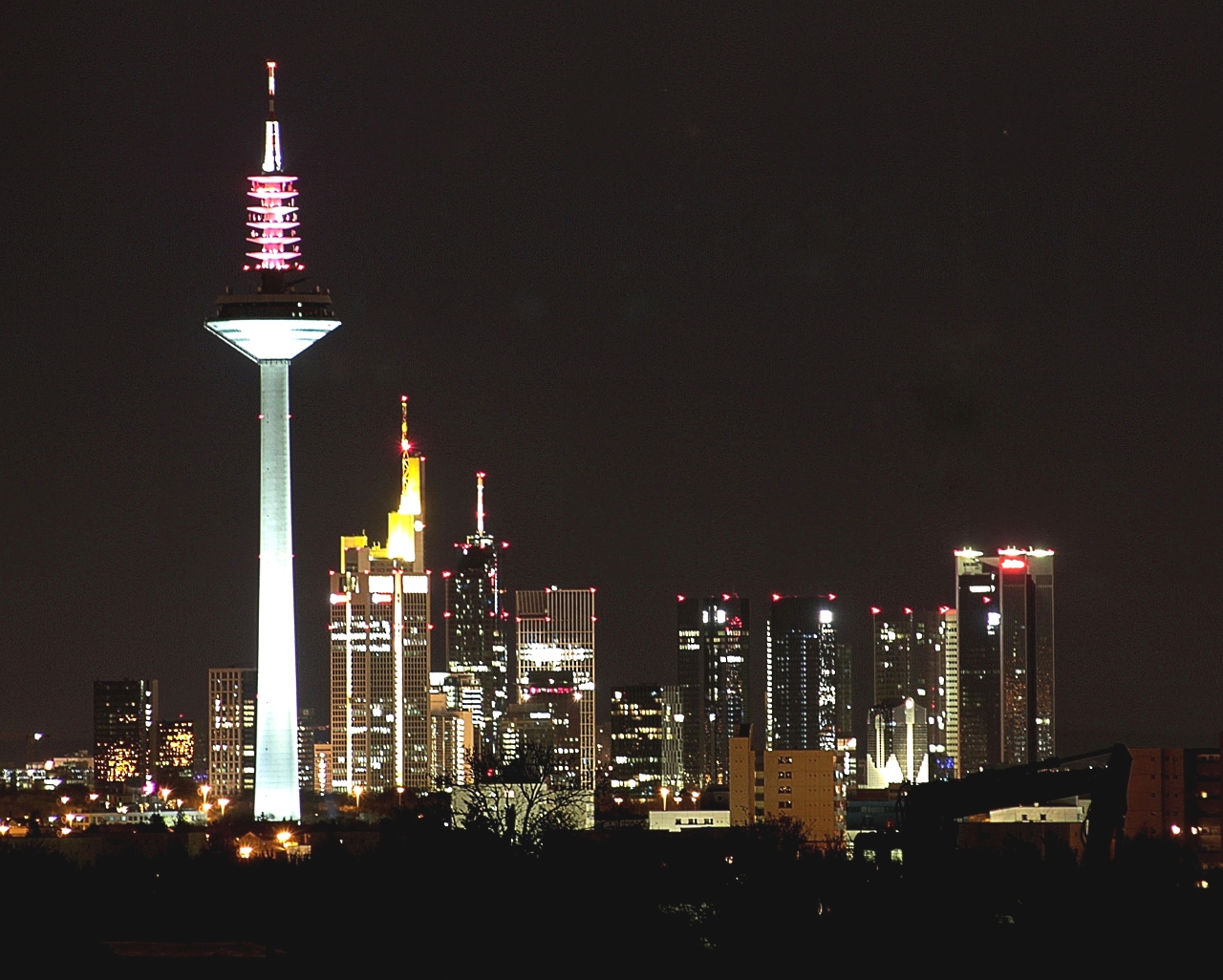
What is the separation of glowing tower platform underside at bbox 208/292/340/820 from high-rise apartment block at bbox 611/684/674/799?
56.4m

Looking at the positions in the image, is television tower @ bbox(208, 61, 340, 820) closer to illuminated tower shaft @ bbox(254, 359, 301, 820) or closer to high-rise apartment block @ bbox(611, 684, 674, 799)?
illuminated tower shaft @ bbox(254, 359, 301, 820)

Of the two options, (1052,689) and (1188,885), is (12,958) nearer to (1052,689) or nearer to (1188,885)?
(1188,885)

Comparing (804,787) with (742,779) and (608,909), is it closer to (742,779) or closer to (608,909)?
(742,779)

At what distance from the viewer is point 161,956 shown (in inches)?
1384

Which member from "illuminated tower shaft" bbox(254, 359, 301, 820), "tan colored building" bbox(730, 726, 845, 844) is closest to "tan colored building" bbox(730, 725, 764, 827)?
"tan colored building" bbox(730, 726, 845, 844)

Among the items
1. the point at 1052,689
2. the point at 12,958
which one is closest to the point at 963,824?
the point at 12,958

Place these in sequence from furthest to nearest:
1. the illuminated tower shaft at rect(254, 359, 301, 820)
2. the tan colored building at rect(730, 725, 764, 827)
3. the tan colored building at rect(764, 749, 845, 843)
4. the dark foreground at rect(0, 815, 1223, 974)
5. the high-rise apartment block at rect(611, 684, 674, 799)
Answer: the high-rise apartment block at rect(611, 684, 674, 799)
the illuminated tower shaft at rect(254, 359, 301, 820)
the tan colored building at rect(730, 725, 764, 827)
the tan colored building at rect(764, 749, 845, 843)
the dark foreground at rect(0, 815, 1223, 974)

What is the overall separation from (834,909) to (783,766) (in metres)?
57.4

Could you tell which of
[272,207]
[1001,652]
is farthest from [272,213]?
[1001,652]

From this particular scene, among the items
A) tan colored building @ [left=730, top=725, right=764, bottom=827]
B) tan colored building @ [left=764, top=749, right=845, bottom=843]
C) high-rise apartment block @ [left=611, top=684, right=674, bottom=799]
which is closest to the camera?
tan colored building @ [left=764, top=749, right=845, bottom=843]

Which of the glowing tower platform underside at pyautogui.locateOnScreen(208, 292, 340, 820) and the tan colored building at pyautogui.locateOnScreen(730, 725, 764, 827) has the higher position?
the glowing tower platform underside at pyautogui.locateOnScreen(208, 292, 340, 820)

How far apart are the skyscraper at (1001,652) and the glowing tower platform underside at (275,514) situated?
7098 cm

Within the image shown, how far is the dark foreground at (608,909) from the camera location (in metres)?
41.6

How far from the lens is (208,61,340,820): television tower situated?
382ft
